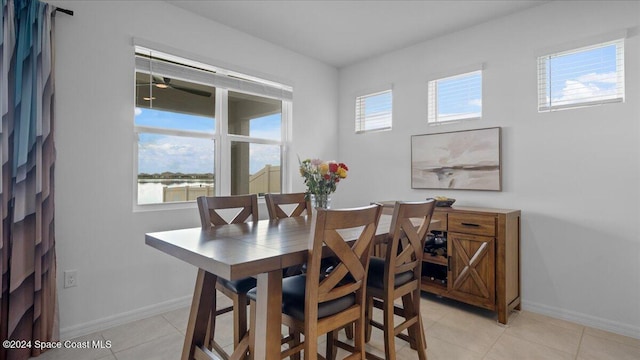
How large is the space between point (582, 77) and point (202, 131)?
3.34m

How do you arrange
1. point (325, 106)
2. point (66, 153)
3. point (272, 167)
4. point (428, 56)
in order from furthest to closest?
point (325, 106) → point (272, 167) → point (428, 56) → point (66, 153)

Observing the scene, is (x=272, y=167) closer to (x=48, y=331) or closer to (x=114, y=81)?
(x=114, y=81)

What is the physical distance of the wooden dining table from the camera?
1266mm

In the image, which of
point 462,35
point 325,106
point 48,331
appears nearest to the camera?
point 48,331

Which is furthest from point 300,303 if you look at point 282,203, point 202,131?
point 202,131

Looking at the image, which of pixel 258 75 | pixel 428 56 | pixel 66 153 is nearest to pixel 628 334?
pixel 428 56

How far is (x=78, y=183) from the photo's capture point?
8.11 feet

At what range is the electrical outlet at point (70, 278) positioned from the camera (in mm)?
2416

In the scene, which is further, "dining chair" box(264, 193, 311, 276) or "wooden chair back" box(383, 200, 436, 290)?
"dining chair" box(264, 193, 311, 276)

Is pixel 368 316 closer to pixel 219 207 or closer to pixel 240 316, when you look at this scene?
pixel 240 316

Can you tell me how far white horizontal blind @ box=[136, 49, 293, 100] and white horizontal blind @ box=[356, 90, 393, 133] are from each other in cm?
100

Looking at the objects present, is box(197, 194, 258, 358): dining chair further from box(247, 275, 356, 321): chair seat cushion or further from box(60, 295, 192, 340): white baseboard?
box(60, 295, 192, 340): white baseboard

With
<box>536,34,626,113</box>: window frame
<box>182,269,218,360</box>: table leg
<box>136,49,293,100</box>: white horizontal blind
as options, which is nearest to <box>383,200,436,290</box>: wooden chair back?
<box>182,269,218,360</box>: table leg

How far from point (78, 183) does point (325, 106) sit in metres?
2.86
